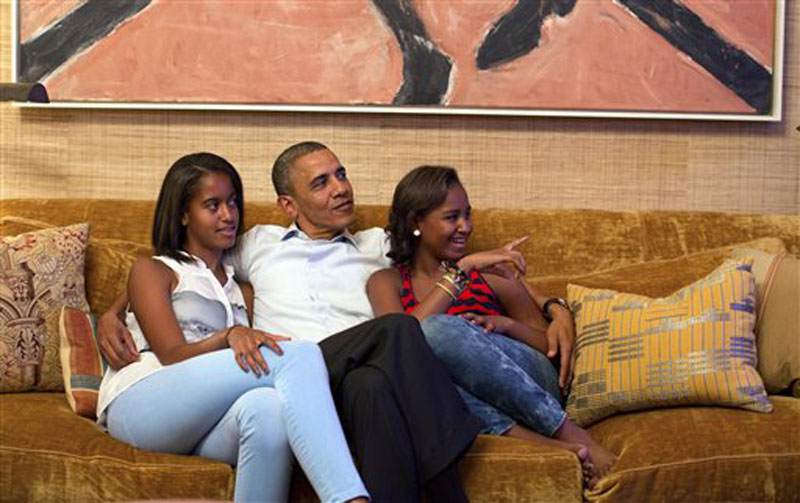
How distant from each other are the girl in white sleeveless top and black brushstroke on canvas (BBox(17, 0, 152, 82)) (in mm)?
761

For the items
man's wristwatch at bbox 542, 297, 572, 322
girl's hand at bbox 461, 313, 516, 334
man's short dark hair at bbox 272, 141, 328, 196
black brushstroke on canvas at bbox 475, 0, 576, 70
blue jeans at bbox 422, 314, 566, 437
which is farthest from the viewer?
black brushstroke on canvas at bbox 475, 0, 576, 70

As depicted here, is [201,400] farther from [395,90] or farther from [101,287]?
[395,90]

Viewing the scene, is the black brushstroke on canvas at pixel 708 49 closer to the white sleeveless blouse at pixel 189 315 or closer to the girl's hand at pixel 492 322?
the girl's hand at pixel 492 322

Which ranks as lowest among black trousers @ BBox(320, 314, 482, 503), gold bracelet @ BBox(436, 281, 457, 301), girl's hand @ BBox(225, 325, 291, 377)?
black trousers @ BBox(320, 314, 482, 503)

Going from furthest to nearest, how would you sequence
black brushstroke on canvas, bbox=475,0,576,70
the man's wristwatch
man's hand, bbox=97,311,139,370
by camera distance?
black brushstroke on canvas, bbox=475,0,576,70, the man's wristwatch, man's hand, bbox=97,311,139,370

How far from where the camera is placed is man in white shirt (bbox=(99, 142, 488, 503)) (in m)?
2.28

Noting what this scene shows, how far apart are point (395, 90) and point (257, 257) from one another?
2.34 feet

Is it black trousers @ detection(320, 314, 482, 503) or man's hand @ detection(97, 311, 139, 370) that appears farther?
man's hand @ detection(97, 311, 139, 370)

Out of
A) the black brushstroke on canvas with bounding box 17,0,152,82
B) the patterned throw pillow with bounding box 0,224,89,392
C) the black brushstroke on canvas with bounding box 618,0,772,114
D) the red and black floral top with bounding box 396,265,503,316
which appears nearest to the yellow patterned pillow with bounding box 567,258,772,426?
the red and black floral top with bounding box 396,265,503,316

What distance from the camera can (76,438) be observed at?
7.90 ft

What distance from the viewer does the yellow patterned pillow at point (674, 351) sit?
256 centimetres

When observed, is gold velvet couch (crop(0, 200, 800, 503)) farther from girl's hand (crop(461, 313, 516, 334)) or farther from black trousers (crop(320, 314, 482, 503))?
girl's hand (crop(461, 313, 516, 334))

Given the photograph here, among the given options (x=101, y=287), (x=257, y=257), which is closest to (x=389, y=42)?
(x=257, y=257)

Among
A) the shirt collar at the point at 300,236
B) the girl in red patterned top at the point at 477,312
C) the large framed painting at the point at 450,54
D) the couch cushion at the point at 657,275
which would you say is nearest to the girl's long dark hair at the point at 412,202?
the girl in red patterned top at the point at 477,312
